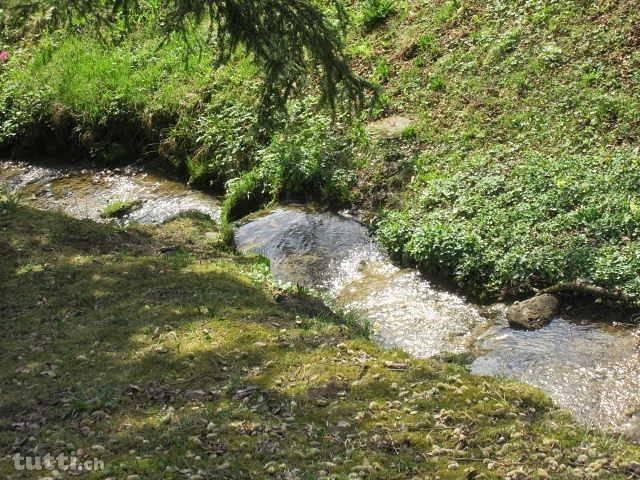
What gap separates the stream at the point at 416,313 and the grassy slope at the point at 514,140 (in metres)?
0.49

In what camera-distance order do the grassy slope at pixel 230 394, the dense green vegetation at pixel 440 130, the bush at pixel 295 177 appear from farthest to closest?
1. the bush at pixel 295 177
2. the dense green vegetation at pixel 440 130
3. the grassy slope at pixel 230 394

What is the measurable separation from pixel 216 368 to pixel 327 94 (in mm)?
3753

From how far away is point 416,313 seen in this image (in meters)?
10.2

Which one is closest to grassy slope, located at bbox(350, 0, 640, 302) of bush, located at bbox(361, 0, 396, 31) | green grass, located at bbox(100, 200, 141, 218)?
bush, located at bbox(361, 0, 396, 31)

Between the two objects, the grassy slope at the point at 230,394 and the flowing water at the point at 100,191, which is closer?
the grassy slope at the point at 230,394

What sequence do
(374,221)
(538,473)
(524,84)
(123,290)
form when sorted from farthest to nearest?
1. (524,84)
2. (374,221)
3. (123,290)
4. (538,473)

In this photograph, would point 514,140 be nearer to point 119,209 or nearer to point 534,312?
point 534,312

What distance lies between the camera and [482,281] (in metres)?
10.4

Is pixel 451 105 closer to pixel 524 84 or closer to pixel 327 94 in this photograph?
pixel 524 84

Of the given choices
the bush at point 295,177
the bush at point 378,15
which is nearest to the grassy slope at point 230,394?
the bush at point 295,177

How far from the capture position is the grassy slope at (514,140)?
1029cm

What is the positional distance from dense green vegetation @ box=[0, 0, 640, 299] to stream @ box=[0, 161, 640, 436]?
0.43 meters

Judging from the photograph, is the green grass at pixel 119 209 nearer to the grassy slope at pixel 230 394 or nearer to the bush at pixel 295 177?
the bush at pixel 295 177

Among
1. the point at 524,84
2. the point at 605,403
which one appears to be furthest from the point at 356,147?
the point at 605,403
